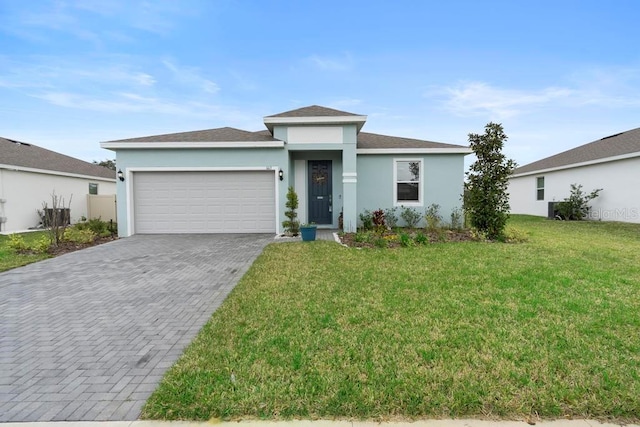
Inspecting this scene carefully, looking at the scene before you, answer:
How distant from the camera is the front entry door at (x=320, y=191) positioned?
12.4 metres

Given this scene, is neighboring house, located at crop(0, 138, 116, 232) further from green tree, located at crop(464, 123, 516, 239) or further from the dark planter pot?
green tree, located at crop(464, 123, 516, 239)

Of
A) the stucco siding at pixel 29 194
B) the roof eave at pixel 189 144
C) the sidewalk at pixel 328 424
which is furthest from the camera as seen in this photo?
the stucco siding at pixel 29 194

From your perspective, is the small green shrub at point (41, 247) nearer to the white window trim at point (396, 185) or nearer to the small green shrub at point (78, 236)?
the small green shrub at point (78, 236)

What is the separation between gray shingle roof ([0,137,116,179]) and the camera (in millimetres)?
13575

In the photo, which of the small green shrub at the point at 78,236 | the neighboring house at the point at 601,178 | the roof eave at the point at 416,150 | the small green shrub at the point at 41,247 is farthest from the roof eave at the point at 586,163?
the small green shrub at the point at 41,247

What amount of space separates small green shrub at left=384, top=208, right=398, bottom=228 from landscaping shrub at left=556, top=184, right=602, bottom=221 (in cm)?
1033

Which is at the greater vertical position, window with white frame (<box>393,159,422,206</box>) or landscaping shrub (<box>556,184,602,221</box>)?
window with white frame (<box>393,159,422,206</box>)

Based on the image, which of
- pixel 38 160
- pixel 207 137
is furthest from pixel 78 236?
pixel 38 160

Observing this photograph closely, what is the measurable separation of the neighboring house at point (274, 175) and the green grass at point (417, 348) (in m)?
5.70

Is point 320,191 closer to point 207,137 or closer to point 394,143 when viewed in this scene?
point 394,143

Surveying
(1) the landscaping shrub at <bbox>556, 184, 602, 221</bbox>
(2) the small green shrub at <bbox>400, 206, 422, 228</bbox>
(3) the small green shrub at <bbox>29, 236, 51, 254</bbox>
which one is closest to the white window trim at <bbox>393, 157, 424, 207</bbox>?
(2) the small green shrub at <bbox>400, 206, 422, 228</bbox>

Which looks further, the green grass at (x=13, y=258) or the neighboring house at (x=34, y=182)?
the neighboring house at (x=34, y=182)

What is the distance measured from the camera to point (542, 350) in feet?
10.0

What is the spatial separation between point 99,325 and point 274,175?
7829 millimetres
